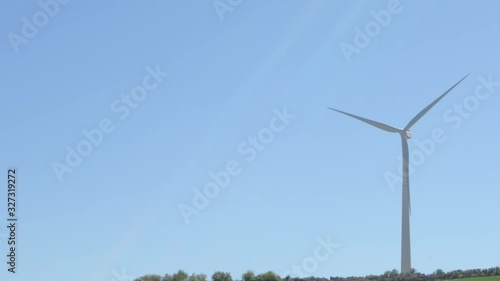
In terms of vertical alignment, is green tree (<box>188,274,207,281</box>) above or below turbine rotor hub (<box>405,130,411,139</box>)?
below

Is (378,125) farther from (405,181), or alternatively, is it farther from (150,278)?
(150,278)

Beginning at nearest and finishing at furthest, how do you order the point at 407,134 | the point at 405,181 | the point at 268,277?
1. the point at 268,277
2. the point at 405,181
3. the point at 407,134

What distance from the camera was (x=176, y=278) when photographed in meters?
75.6

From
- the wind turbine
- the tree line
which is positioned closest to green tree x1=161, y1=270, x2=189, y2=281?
the tree line

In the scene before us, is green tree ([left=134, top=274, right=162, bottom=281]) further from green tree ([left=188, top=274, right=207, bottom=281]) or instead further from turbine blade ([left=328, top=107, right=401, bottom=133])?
turbine blade ([left=328, top=107, right=401, bottom=133])

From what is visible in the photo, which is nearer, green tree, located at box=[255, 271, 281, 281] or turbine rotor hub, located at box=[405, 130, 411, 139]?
green tree, located at box=[255, 271, 281, 281]

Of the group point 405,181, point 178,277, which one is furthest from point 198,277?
point 405,181

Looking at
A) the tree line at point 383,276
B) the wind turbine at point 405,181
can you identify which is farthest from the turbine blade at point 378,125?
the tree line at point 383,276

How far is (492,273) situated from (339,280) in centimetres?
1273

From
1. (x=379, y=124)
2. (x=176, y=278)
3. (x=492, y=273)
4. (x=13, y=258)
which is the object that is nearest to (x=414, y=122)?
(x=379, y=124)

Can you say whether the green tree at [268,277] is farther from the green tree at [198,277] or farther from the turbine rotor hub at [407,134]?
the turbine rotor hub at [407,134]

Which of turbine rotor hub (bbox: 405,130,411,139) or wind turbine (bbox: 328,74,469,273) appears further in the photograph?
turbine rotor hub (bbox: 405,130,411,139)

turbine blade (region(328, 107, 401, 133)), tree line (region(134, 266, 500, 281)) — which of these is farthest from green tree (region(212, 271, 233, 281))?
turbine blade (region(328, 107, 401, 133))

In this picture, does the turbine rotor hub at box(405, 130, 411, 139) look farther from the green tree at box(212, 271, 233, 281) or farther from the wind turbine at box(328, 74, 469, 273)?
the green tree at box(212, 271, 233, 281)
